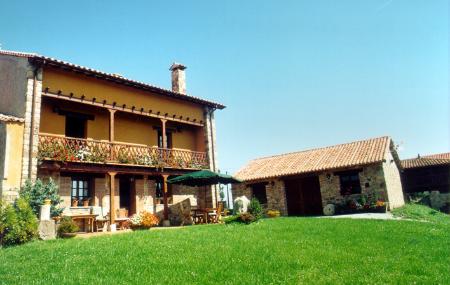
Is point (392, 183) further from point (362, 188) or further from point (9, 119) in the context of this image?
point (9, 119)

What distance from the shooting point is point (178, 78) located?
2073 centimetres

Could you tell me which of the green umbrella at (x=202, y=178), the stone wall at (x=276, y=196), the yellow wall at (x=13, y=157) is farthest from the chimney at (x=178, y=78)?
the yellow wall at (x=13, y=157)

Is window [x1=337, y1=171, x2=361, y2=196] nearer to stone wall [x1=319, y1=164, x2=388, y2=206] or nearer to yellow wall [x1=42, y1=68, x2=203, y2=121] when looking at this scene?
stone wall [x1=319, y1=164, x2=388, y2=206]


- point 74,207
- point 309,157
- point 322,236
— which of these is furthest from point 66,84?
point 309,157

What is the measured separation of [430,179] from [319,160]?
11.6 meters

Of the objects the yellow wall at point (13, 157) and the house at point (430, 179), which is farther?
the house at point (430, 179)

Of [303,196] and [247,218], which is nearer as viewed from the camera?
[247,218]

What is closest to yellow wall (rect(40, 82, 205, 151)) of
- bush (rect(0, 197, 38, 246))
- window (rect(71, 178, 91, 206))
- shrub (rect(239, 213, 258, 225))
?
window (rect(71, 178, 91, 206))

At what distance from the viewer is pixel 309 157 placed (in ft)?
82.3

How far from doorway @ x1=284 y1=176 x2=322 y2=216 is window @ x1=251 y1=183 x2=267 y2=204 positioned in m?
1.56

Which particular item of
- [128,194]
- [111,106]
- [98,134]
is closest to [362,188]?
[128,194]

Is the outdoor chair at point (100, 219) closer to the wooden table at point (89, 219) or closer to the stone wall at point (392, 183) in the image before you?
the wooden table at point (89, 219)

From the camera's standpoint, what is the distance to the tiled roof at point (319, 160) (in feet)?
68.6

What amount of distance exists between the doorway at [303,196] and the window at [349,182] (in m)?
1.59
